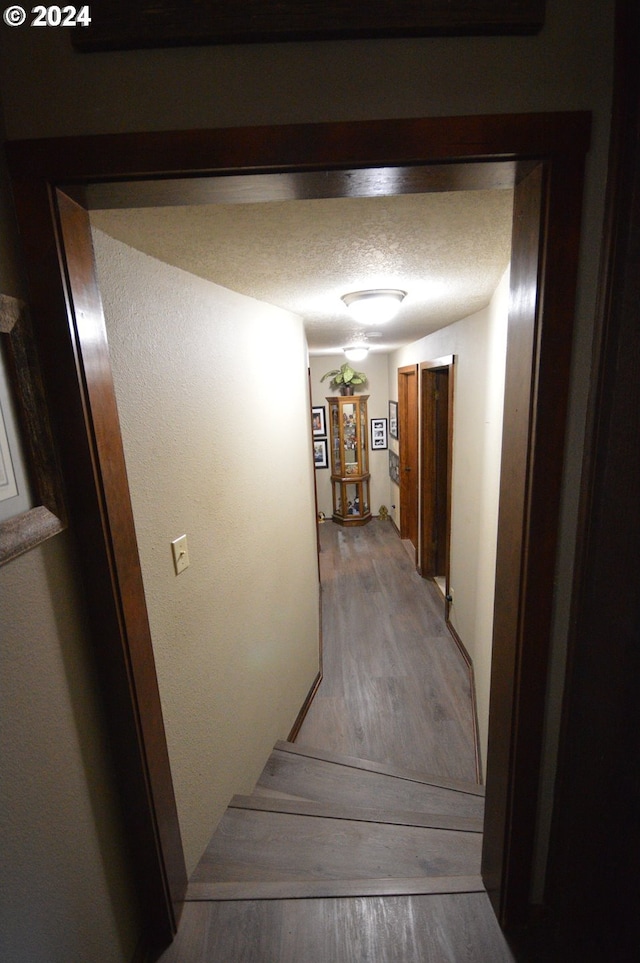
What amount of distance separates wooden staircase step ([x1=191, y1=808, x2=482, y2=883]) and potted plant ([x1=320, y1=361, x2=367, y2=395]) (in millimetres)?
5030

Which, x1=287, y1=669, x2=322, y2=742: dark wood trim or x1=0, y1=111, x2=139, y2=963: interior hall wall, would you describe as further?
x1=287, y1=669, x2=322, y2=742: dark wood trim

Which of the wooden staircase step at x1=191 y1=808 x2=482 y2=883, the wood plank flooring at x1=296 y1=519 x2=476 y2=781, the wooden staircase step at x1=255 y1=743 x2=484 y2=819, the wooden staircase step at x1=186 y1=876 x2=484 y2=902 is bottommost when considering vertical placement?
the wood plank flooring at x1=296 y1=519 x2=476 y2=781

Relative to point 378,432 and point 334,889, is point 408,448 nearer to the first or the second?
point 378,432

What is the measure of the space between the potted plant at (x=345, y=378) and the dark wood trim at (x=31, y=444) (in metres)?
5.17

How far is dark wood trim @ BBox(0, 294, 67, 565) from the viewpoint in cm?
65

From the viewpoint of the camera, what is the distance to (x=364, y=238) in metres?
1.16

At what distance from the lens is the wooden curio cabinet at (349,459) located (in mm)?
5715

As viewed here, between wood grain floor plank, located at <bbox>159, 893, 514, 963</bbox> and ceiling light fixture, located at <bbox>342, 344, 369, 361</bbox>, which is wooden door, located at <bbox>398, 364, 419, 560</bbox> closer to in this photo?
ceiling light fixture, located at <bbox>342, 344, 369, 361</bbox>

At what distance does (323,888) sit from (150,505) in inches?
49.8

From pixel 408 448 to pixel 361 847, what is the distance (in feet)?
13.0

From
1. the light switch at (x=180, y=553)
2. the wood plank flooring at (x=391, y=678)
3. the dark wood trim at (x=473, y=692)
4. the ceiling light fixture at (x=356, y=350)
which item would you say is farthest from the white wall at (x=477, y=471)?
the light switch at (x=180, y=553)

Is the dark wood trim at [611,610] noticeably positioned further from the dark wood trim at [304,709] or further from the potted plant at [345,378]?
the potted plant at [345,378]

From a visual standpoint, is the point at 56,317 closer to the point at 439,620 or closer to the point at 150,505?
the point at 150,505

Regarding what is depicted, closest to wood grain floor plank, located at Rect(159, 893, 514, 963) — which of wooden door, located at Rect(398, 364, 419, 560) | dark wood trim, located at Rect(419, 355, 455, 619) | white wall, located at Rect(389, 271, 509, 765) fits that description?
white wall, located at Rect(389, 271, 509, 765)
